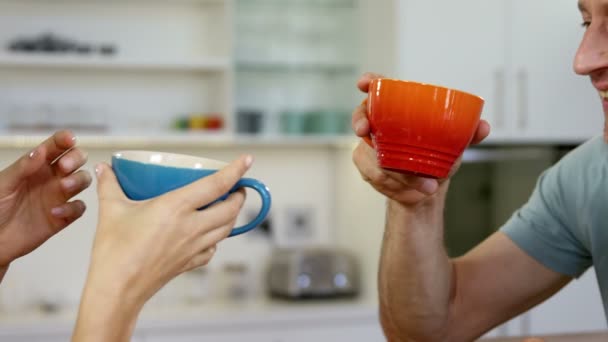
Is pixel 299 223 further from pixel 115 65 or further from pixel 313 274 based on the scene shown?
pixel 115 65

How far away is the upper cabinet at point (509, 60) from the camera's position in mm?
2770

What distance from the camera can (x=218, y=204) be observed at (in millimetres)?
876

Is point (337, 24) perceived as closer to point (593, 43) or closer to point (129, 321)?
point (593, 43)

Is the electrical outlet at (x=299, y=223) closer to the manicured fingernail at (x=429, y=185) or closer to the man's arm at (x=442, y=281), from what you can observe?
the man's arm at (x=442, y=281)

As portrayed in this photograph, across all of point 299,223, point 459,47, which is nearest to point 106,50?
point 299,223

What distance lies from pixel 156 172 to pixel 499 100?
2170mm

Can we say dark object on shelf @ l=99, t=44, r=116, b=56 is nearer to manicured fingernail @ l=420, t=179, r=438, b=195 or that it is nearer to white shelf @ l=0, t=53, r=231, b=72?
white shelf @ l=0, t=53, r=231, b=72

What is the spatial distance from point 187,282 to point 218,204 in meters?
2.13

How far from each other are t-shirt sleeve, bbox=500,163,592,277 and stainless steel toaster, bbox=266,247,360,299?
147cm

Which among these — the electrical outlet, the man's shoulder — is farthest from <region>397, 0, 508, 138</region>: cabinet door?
the man's shoulder

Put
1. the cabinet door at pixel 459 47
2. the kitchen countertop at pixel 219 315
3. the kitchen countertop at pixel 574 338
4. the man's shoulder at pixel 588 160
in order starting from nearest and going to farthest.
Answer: the kitchen countertop at pixel 574 338 → the man's shoulder at pixel 588 160 → the kitchen countertop at pixel 219 315 → the cabinet door at pixel 459 47

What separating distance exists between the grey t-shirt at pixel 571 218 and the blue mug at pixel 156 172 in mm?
747

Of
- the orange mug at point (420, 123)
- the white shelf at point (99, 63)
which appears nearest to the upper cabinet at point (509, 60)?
the white shelf at point (99, 63)

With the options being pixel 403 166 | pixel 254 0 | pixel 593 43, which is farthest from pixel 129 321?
pixel 254 0
